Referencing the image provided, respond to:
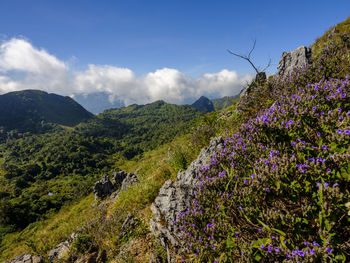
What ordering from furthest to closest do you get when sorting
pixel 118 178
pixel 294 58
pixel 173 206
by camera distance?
pixel 118 178 → pixel 294 58 → pixel 173 206

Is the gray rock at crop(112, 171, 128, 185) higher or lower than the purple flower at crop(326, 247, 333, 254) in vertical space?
lower

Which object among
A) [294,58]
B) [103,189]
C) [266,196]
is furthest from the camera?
[103,189]

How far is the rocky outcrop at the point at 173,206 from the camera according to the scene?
4.58 m

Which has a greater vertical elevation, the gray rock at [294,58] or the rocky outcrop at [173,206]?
the gray rock at [294,58]

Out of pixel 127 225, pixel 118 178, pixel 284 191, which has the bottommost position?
pixel 118 178

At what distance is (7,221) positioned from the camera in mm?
71938

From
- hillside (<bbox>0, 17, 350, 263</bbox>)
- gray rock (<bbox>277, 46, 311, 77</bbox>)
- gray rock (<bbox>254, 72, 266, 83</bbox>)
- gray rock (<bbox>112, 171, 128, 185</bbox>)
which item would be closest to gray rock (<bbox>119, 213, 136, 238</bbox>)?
hillside (<bbox>0, 17, 350, 263</bbox>)

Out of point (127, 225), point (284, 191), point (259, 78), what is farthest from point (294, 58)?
point (127, 225)

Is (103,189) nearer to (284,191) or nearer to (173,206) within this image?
(173,206)

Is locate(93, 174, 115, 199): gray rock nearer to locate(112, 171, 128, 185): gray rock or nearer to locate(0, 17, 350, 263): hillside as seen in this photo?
locate(112, 171, 128, 185): gray rock

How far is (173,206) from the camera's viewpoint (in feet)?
17.9

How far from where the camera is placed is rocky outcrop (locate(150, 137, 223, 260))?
458cm

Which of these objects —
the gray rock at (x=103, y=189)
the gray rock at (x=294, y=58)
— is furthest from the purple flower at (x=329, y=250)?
the gray rock at (x=103, y=189)

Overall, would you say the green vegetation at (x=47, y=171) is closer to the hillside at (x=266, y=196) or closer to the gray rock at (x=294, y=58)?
the gray rock at (x=294, y=58)
